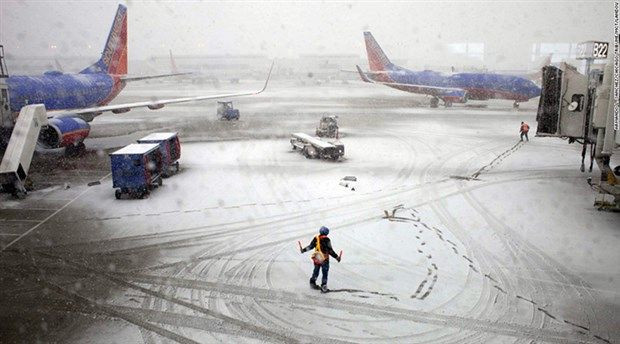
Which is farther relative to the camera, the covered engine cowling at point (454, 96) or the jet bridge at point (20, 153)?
the covered engine cowling at point (454, 96)

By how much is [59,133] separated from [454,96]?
4685cm

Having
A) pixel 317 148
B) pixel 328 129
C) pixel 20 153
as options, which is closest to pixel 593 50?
pixel 317 148

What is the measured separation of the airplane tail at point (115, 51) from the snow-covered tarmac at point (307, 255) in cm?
1486

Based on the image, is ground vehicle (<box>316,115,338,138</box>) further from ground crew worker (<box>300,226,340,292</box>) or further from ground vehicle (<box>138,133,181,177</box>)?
ground crew worker (<box>300,226,340,292</box>)

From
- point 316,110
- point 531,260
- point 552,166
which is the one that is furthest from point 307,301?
point 316,110

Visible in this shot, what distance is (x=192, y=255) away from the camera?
13805 mm

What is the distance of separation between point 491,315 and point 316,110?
4786cm

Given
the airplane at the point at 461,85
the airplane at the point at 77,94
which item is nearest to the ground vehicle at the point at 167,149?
the airplane at the point at 77,94

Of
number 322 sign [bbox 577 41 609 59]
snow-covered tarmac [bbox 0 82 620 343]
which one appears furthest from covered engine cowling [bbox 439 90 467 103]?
number 322 sign [bbox 577 41 609 59]

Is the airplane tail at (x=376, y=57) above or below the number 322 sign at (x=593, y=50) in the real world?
above

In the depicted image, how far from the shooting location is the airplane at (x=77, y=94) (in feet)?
83.0

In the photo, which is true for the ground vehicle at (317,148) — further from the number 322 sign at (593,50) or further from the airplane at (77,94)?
the number 322 sign at (593,50)

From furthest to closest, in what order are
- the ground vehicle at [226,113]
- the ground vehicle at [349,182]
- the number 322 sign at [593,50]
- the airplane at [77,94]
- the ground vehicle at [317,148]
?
the ground vehicle at [226,113] < the ground vehicle at [317,148] < the airplane at [77,94] < the ground vehicle at [349,182] < the number 322 sign at [593,50]

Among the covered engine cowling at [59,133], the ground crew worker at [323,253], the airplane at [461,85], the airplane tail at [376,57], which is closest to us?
the ground crew worker at [323,253]
